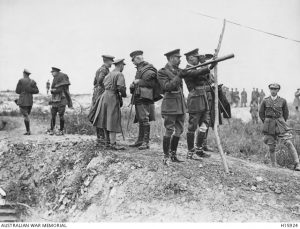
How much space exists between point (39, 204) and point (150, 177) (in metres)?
2.31

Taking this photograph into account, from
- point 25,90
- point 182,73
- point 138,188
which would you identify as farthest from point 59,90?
point 138,188

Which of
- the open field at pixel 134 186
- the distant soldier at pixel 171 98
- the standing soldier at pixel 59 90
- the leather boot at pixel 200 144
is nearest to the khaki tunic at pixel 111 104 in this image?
the open field at pixel 134 186

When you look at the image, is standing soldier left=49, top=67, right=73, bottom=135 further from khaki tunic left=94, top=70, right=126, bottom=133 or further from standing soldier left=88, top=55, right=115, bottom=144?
khaki tunic left=94, top=70, right=126, bottom=133

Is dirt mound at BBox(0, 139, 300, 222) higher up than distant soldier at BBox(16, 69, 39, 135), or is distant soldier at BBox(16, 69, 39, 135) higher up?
distant soldier at BBox(16, 69, 39, 135)

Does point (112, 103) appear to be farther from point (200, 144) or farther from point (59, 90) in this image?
point (59, 90)

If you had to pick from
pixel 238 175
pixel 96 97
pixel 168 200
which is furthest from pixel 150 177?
pixel 96 97

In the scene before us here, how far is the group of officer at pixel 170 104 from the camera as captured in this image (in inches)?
245

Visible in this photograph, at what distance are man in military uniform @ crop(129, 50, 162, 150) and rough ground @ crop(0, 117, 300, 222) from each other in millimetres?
693

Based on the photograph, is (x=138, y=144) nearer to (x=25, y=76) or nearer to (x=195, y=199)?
(x=195, y=199)

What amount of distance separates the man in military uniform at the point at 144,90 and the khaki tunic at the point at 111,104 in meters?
0.33

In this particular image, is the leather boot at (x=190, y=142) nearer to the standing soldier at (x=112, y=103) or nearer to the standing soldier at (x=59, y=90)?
the standing soldier at (x=112, y=103)

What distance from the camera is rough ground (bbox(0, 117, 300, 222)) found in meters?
5.12

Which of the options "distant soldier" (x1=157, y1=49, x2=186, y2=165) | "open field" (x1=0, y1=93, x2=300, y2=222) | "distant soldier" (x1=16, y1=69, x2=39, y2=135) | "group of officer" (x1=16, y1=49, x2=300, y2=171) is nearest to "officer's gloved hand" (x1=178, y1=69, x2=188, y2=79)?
"group of officer" (x1=16, y1=49, x2=300, y2=171)

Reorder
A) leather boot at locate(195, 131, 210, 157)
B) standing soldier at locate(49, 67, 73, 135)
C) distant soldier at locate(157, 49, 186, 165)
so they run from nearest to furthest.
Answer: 1. distant soldier at locate(157, 49, 186, 165)
2. leather boot at locate(195, 131, 210, 157)
3. standing soldier at locate(49, 67, 73, 135)
